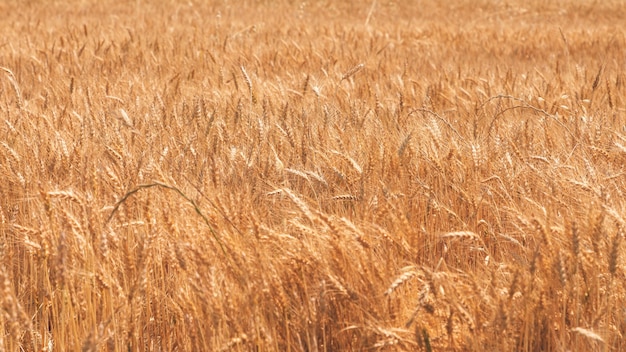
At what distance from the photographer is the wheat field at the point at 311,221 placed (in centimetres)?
123

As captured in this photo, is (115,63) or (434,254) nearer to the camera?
(434,254)

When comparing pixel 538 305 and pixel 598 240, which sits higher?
pixel 598 240

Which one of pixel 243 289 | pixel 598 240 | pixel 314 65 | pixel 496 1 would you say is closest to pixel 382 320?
pixel 243 289

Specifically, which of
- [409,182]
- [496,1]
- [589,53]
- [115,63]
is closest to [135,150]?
[409,182]

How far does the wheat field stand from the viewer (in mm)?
1229

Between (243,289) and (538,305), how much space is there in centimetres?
55

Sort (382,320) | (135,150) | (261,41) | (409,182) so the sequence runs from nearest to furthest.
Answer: (382,320)
(409,182)
(135,150)
(261,41)

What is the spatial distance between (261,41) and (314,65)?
4.87 feet

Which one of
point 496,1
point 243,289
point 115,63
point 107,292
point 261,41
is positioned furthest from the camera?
point 496,1

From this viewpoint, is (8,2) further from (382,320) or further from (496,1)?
(382,320)

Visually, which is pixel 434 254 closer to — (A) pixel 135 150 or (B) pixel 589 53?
(A) pixel 135 150

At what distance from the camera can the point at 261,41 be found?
20.6 feet

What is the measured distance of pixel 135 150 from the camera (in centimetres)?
226

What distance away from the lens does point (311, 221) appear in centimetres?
158
